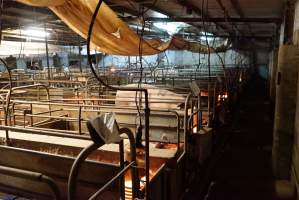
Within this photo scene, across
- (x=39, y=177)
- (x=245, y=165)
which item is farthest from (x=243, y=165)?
(x=39, y=177)

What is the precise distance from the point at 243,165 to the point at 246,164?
106 millimetres

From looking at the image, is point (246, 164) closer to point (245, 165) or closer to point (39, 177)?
point (245, 165)

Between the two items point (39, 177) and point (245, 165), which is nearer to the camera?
point (39, 177)

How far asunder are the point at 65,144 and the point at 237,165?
14.0ft

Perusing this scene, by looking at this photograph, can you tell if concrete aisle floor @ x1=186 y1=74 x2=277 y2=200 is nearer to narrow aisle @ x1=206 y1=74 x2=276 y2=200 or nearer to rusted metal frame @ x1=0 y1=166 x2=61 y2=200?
narrow aisle @ x1=206 y1=74 x2=276 y2=200

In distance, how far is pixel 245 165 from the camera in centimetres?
663

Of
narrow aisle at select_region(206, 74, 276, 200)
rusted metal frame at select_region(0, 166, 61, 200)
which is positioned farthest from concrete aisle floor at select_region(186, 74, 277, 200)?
rusted metal frame at select_region(0, 166, 61, 200)

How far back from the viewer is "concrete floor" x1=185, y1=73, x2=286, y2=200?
5.19m

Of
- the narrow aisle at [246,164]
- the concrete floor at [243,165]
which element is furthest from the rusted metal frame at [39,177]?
the narrow aisle at [246,164]

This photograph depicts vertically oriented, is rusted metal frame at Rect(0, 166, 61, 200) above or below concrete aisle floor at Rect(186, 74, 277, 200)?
above

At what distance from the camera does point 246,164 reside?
22.0ft

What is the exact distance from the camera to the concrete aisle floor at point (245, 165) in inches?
205

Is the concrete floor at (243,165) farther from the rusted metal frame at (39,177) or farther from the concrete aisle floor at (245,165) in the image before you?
the rusted metal frame at (39,177)

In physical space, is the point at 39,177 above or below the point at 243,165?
above
